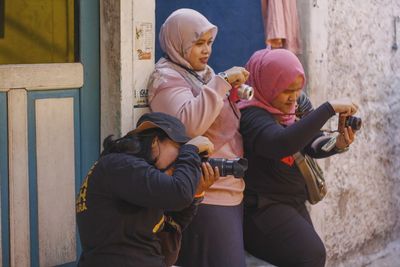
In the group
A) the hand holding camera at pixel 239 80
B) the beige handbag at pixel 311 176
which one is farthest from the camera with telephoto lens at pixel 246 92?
the beige handbag at pixel 311 176

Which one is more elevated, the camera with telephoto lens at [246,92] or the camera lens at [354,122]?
the camera with telephoto lens at [246,92]

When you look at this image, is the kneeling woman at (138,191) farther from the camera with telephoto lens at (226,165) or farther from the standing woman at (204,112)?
the standing woman at (204,112)

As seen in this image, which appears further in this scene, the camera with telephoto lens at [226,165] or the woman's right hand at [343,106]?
the woman's right hand at [343,106]

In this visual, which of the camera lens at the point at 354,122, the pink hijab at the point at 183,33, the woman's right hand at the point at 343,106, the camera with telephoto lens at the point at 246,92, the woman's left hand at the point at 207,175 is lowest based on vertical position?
the woman's left hand at the point at 207,175

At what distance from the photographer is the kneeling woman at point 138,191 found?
3.21 metres

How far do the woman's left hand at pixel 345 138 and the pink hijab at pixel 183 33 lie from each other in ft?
2.75

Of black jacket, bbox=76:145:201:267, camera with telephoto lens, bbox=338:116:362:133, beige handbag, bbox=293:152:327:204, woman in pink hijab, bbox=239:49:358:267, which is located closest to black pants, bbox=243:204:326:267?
woman in pink hijab, bbox=239:49:358:267

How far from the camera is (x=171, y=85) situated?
4.23 meters

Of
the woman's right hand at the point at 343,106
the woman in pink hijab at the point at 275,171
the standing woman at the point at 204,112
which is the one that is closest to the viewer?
the standing woman at the point at 204,112

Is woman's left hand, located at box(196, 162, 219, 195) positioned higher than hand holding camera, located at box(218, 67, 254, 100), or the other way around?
hand holding camera, located at box(218, 67, 254, 100)

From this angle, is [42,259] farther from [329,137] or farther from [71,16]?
[329,137]

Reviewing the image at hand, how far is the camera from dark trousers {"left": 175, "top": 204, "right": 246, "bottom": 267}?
4.10 metres

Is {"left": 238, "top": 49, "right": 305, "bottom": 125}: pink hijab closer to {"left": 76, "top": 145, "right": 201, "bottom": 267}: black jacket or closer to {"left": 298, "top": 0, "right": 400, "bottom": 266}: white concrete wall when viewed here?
{"left": 76, "top": 145, "right": 201, "bottom": 267}: black jacket

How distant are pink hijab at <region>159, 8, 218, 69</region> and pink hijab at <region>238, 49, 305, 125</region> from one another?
0.31m
